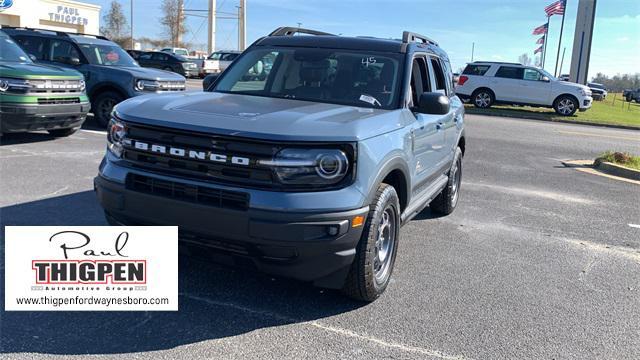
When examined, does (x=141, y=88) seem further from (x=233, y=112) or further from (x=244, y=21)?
(x=244, y=21)

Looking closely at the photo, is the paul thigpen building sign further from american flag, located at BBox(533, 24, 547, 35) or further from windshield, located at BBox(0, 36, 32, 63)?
american flag, located at BBox(533, 24, 547, 35)

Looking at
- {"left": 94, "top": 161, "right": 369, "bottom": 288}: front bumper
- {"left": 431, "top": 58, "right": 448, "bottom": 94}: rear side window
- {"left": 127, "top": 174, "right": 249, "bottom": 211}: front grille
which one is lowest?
{"left": 94, "top": 161, "right": 369, "bottom": 288}: front bumper

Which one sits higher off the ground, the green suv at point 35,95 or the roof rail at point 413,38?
the roof rail at point 413,38

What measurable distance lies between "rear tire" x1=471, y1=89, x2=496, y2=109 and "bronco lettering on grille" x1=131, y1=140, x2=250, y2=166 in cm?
2148

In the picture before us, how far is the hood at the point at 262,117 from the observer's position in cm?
329

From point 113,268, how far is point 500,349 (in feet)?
7.97

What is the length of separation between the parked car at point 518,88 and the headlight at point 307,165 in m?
21.2

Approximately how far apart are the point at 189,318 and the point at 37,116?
640cm

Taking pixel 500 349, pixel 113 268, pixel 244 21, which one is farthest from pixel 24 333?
pixel 244 21

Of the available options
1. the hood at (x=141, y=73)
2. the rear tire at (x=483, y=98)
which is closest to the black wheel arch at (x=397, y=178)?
the hood at (x=141, y=73)

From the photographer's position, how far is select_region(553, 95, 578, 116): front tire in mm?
22016

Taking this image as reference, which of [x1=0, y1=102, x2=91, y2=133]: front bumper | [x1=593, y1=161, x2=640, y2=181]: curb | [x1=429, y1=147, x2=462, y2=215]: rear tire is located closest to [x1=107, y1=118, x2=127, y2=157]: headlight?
[x1=429, y1=147, x2=462, y2=215]: rear tire

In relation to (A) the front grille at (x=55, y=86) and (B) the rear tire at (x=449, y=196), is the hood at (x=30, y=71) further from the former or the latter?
(B) the rear tire at (x=449, y=196)

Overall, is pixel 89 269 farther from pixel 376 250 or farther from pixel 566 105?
pixel 566 105
